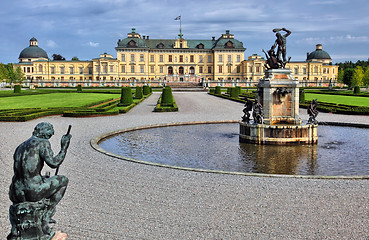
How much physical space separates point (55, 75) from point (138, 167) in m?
82.6

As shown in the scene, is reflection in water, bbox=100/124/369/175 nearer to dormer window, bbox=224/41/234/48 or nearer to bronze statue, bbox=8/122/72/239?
bronze statue, bbox=8/122/72/239

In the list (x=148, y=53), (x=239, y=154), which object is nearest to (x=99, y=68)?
(x=148, y=53)

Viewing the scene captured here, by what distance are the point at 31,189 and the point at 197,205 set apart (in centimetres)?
285

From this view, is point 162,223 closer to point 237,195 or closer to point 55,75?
point 237,195

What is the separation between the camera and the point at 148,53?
83312 millimetres

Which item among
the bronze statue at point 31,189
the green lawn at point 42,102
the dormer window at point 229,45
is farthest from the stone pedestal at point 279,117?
the dormer window at point 229,45

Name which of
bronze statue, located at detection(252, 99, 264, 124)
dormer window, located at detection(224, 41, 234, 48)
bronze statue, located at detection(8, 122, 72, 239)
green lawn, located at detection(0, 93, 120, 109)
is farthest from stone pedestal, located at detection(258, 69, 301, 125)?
dormer window, located at detection(224, 41, 234, 48)

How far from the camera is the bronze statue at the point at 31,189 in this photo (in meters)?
3.90

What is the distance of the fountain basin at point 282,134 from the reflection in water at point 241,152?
32 centimetres

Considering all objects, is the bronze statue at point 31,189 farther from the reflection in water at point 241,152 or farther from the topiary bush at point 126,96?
the topiary bush at point 126,96

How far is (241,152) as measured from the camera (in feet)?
36.5

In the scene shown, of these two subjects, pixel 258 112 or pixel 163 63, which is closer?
pixel 258 112

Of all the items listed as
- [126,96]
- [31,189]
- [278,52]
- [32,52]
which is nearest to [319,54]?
[32,52]

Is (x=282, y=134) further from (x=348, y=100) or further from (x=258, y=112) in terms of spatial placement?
(x=348, y=100)
